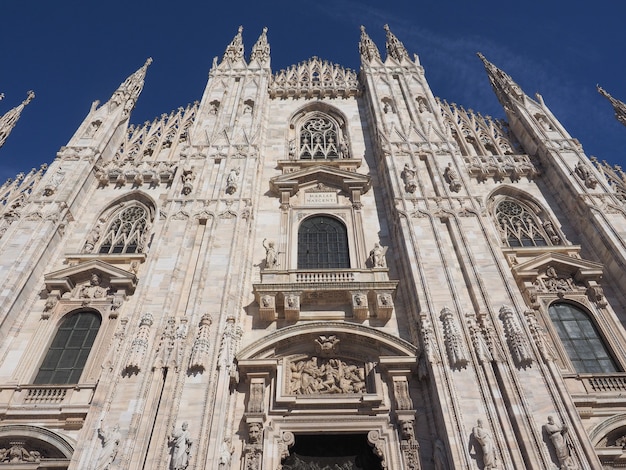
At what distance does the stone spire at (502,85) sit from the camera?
2107 centimetres

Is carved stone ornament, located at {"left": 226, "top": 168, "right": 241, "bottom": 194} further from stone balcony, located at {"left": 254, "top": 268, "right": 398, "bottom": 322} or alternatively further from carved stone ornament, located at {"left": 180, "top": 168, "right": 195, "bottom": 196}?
stone balcony, located at {"left": 254, "top": 268, "right": 398, "bottom": 322}

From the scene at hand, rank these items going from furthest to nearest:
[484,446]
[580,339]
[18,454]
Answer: [580,339] → [18,454] → [484,446]

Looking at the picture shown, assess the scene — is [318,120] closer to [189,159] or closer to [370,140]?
[370,140]

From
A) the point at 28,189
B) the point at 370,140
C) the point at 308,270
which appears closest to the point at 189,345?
the point at 308,270

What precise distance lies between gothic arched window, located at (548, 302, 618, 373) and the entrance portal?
239 inches

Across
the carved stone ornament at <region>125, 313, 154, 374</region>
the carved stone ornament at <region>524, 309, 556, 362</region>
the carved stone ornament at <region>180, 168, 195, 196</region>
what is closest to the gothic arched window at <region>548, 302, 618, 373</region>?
the carved stone ornament at <region>524, 309, 556, 362</region>

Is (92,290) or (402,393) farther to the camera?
(92,290)

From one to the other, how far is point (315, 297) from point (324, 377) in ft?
7.91

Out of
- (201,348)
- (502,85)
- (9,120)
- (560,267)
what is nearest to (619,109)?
(502,85)

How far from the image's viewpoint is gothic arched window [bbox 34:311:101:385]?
12211 mm

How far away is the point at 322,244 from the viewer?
15.7m

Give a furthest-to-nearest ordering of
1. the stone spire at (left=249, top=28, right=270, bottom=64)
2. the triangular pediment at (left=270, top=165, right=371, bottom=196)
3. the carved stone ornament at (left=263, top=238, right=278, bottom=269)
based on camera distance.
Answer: the stone spire at (left=249, top=28, right=270, bottom=64)
the triangular pediment at (left=270, top=165, right=371, bottom=196)
the carved stone ornament at (left=263, top=238, right=278, bottom=269)

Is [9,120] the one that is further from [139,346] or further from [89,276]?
[139,346]

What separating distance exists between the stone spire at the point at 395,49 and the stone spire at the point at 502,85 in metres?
4.35
